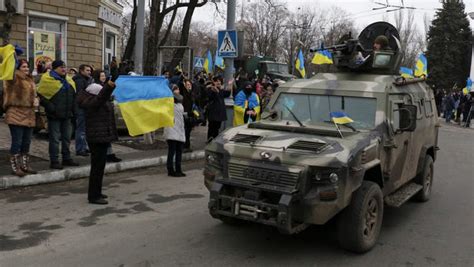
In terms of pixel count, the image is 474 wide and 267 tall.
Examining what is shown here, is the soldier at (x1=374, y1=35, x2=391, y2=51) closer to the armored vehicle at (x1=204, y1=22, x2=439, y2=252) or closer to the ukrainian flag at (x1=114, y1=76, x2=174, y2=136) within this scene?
the armored vehicle at (x1=204, y1=22, x2=439, y2=252)

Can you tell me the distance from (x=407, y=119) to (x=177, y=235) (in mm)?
3166

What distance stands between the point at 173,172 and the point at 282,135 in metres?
4.24

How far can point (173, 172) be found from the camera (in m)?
9.20

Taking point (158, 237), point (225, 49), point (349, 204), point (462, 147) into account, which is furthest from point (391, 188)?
point (462, 147)

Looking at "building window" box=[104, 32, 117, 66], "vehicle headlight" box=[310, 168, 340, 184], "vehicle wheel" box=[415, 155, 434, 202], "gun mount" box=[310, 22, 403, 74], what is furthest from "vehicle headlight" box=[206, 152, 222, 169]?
"building window" box=[104, 32, 117, 66]

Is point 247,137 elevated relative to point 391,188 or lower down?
elevated

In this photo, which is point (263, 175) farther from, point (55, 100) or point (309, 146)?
point (55, 100)

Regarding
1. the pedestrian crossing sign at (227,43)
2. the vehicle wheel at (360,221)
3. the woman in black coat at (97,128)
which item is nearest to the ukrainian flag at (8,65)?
the woman in black coat at (97,128)

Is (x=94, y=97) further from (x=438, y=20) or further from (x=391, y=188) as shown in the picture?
(x=438, y=20)

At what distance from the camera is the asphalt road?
16.3 ft

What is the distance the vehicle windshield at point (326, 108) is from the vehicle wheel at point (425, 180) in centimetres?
211

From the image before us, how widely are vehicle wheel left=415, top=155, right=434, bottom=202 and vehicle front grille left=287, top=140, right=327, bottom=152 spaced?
10.4ft

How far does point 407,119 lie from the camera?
5.91 metres

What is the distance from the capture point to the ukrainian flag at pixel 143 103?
28.1ft
